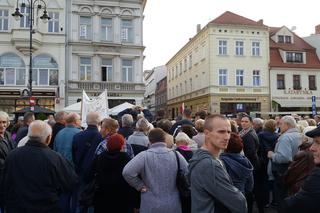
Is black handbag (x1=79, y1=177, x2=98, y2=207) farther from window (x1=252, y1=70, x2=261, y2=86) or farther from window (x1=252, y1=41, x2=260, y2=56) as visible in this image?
window (x1=252, y1=41, x2=260, y2=56)

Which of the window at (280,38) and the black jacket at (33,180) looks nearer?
the black jacket at (33,180)

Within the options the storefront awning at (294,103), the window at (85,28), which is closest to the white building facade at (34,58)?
the window at (85,28)

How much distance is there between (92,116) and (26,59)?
2308cm

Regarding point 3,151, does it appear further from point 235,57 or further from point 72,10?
point 235,57

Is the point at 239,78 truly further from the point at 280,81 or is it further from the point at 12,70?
the point at 12,70

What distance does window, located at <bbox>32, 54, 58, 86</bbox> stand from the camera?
28156 millimetres

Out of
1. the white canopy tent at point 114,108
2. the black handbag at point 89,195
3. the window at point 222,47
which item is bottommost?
the black handbag at point 89,195

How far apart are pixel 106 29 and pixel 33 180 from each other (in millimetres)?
27023

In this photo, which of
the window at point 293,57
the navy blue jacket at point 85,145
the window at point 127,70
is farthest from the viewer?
the window at point 293,57

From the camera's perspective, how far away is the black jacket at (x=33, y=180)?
4.19 metres

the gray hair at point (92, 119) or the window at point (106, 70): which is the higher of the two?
the window at point (106, 70)

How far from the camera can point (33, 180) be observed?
4203mm

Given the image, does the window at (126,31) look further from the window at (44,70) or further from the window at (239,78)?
the window at (239,78)

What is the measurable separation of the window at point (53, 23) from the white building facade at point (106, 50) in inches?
37.0
